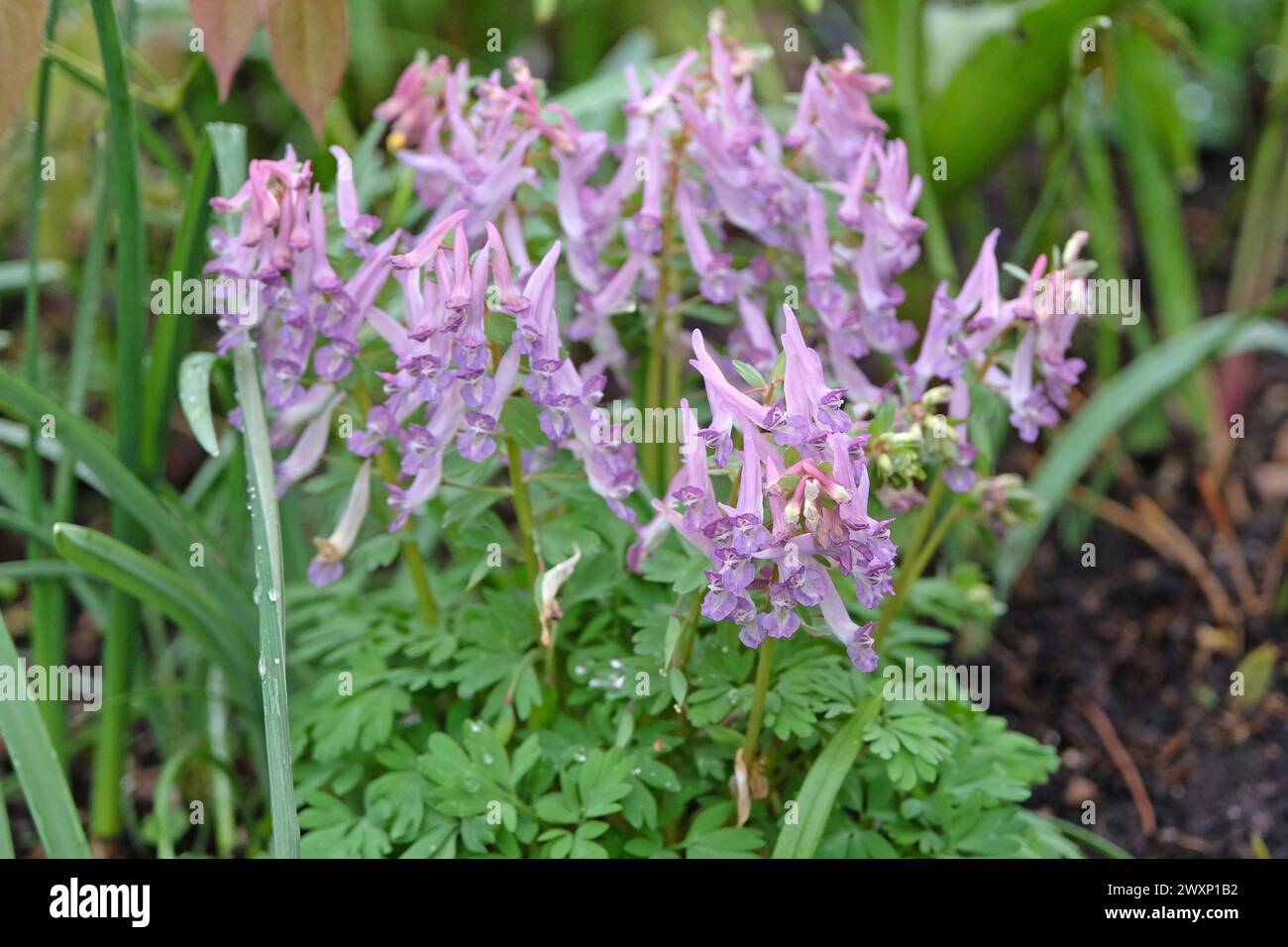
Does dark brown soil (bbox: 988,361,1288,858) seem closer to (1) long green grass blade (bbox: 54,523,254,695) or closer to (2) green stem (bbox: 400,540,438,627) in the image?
(2) green stem (bbox: 400,540,438,627)

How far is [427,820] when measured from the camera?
4.50ft

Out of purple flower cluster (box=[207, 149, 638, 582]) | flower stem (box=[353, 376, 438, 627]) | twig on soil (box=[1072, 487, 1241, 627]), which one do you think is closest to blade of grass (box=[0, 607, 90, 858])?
purple flower cluster (box=[207, 149, 638, 582])

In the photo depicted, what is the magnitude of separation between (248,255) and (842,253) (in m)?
0.68

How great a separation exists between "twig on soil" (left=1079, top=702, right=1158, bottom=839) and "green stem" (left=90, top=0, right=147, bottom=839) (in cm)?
145

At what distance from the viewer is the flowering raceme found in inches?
45.5

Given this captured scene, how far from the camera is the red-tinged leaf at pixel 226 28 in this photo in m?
1.22

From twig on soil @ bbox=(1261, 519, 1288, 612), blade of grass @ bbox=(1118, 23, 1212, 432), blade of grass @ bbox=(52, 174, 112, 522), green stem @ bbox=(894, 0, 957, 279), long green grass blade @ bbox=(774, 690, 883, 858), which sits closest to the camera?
long green grass blade @ bbox=(774, 690, 883, 858)

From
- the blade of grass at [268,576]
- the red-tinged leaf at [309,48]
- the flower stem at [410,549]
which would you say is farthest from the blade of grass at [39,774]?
the red-tinged leaf at [309,48]

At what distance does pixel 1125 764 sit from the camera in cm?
195

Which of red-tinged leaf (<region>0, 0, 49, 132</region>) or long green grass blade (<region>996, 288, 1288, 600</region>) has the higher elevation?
red-tinged leaf (<region>0, 0, 49, 132</region>)

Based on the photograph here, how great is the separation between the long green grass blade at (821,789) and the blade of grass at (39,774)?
75 cm
